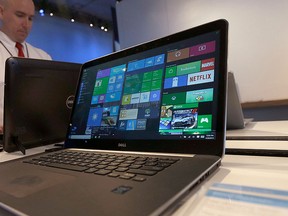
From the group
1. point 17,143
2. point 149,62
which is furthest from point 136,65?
point 17,143

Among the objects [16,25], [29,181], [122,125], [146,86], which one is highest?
[16,25]

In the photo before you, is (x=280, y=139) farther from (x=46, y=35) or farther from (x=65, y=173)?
(x=46, y=35)

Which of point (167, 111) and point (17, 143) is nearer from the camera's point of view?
point (167, 111)

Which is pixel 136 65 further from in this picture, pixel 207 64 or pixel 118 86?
pixel 207 64

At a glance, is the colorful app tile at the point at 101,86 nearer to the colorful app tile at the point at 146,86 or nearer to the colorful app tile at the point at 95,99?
the colorful app tile at the point at 95,99

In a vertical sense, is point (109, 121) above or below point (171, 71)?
below

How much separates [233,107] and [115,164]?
0.60 metres

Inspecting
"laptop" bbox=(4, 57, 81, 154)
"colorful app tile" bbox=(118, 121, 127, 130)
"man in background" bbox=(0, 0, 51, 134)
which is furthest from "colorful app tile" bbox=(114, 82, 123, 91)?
"man in background" bbox=(0, 0, 51, 134)

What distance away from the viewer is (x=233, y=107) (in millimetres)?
907

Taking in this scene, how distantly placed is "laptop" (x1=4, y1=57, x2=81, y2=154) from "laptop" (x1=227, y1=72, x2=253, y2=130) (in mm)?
627

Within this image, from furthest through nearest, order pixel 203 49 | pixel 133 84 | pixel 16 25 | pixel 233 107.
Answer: pixel 16 25, pixel 233 107, pixel 133 84, pixel 203 49

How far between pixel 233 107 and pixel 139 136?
0.47m

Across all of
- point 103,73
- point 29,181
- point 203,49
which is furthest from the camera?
point 103,73

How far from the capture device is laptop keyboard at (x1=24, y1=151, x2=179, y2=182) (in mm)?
395
